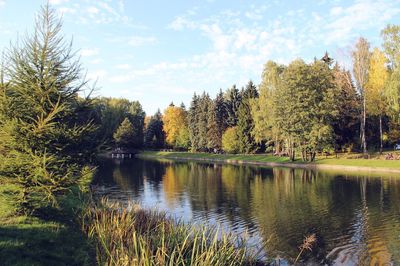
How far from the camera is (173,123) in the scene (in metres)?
110

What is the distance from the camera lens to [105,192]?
3522 centimetres

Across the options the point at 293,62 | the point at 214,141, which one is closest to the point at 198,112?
the point at 214,141

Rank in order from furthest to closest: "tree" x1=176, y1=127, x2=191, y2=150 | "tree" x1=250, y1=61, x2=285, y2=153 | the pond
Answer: "tree" x1=176, y1=127, x2=191, y2=150 < "tree" x1=250, y1=61, x2=285, y2=153 < the pond

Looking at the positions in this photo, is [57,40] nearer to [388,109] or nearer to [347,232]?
[347,232]

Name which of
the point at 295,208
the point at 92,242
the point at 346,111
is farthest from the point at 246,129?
the point at 92,242

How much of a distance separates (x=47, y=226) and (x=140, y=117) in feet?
396

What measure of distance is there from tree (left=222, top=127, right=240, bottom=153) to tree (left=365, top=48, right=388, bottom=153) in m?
29.4

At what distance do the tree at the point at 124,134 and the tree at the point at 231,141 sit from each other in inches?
1677

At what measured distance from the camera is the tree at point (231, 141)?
80375 millimetres

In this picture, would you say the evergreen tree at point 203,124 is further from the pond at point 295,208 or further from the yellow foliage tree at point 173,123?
the pond at point 295,208

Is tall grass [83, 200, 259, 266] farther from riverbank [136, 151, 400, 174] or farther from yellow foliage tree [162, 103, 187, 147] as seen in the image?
yellow foliage tree [162, 103, 187, 147]

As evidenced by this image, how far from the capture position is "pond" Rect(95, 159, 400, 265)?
16703mm

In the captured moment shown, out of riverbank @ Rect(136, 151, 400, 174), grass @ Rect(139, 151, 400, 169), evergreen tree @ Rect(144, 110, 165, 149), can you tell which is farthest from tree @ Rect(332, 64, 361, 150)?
evergreen tree @ Rect(144, 110, 165, 149)

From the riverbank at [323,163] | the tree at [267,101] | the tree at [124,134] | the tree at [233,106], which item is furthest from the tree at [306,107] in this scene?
the tree at [124,134]
